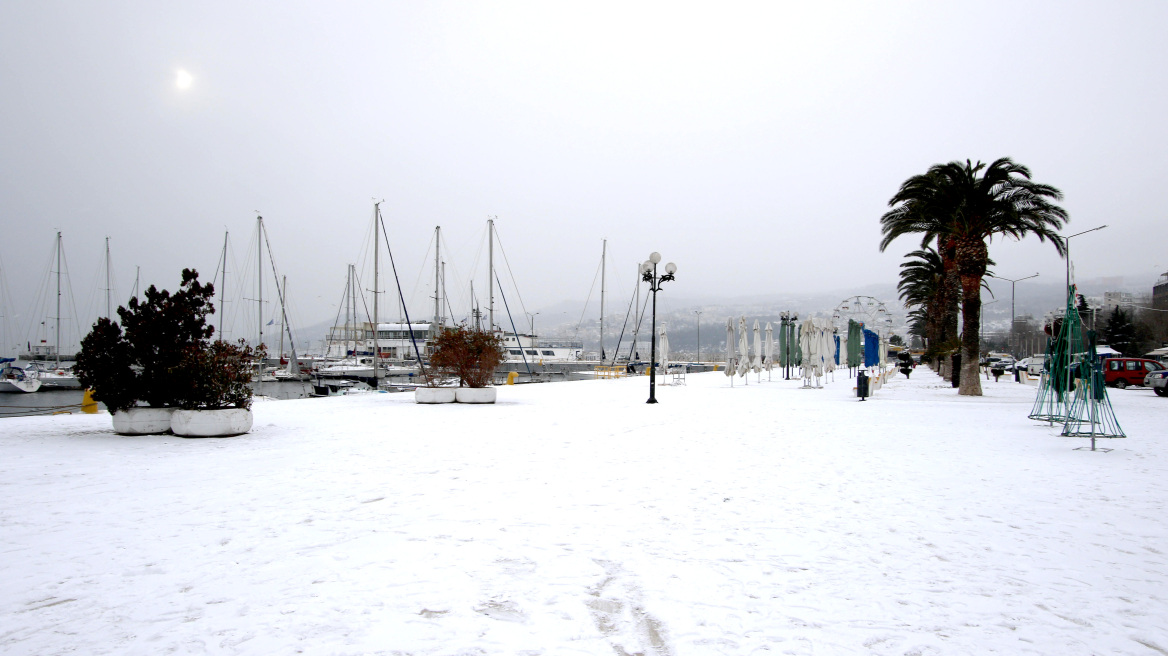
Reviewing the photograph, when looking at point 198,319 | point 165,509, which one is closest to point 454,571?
point 165,509

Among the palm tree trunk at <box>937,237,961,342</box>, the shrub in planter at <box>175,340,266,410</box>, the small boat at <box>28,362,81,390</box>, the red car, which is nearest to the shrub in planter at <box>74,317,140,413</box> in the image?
the shrub in planter at <box>175,340,266,410</box>

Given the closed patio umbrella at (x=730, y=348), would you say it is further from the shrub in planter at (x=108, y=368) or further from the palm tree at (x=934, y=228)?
the shrub in planter at (x=108, y=368)

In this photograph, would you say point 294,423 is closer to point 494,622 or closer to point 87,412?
point 87,412

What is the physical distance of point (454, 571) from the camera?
4.18m

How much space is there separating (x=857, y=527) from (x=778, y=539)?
85cm

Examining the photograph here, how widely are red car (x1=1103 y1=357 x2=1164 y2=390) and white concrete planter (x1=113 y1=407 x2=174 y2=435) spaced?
36944 mm

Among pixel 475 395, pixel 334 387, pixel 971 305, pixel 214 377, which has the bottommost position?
pixel 334 387

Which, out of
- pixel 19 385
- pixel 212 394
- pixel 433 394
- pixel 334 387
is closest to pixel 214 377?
pixel 212 394

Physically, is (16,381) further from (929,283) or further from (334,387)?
(929,283)

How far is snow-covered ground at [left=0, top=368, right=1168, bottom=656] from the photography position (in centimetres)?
330

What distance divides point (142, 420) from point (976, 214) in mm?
23656

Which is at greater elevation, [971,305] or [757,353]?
[971,305]

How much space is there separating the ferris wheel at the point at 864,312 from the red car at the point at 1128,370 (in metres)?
25.2

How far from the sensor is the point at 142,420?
10.2 metres
